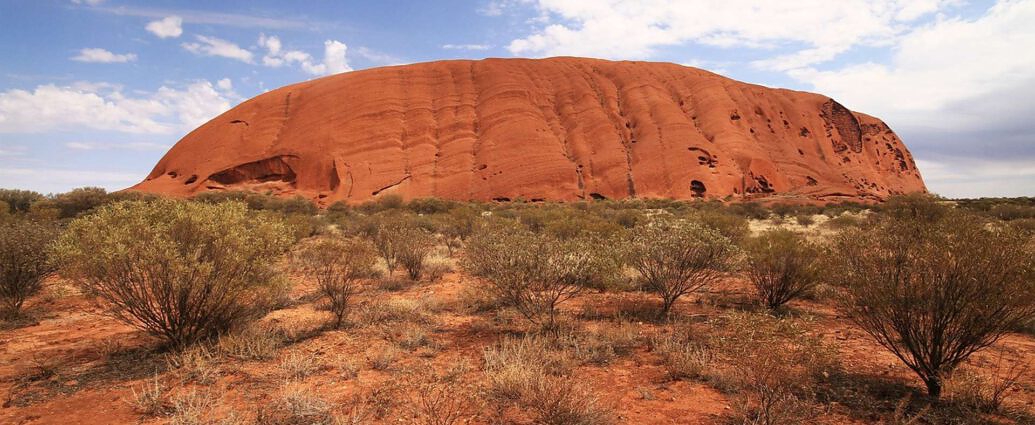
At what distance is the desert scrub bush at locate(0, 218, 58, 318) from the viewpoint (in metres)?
7.88

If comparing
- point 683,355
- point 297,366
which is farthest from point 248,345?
point 683,355

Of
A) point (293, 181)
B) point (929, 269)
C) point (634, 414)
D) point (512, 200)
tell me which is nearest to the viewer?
point (634, 414)

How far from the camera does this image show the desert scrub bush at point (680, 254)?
7.40 metres

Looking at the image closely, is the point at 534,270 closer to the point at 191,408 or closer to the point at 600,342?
the point at 600,342

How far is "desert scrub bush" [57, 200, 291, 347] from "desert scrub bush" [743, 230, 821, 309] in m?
7.74

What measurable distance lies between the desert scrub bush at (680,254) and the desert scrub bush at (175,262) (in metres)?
5.65

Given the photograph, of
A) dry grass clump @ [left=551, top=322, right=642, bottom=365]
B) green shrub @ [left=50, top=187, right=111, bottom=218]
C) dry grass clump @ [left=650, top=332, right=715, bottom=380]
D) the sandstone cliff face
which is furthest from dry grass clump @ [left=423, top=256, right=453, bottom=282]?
the sandstone cliff face

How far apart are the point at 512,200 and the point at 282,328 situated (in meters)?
34.1

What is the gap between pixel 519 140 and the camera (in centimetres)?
4516

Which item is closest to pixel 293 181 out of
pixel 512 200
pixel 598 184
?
pixel 512 200

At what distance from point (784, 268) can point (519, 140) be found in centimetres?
3849

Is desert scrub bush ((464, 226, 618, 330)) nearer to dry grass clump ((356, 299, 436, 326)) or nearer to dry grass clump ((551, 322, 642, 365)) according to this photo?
dry grass clump ((551, 322, 642, 365))

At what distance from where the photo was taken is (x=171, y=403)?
14.2 ft

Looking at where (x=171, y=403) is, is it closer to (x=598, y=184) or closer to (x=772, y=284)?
(x=772, y=284)
